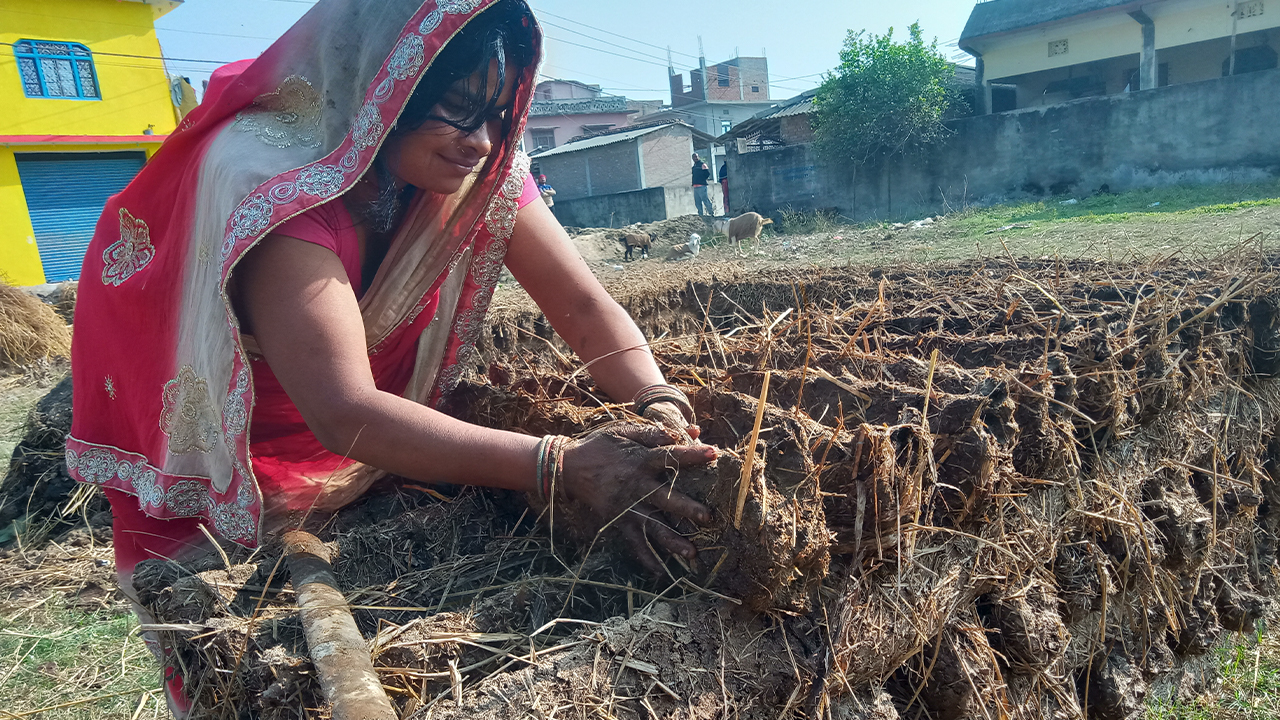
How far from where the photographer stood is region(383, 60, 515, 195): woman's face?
67.5 inches

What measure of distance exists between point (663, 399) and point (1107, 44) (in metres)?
23.3

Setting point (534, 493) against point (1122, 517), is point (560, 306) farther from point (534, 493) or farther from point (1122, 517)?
point (1122, 517)

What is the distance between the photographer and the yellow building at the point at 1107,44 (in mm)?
18141

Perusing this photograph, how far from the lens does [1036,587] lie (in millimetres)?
2049

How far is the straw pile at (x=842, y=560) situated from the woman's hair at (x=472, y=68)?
0.70m

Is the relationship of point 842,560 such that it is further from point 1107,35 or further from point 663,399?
point 1107,35

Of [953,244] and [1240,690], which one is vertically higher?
[953,244]

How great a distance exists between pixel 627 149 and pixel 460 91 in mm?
29751

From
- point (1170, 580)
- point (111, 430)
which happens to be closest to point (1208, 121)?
point (1170, 580)

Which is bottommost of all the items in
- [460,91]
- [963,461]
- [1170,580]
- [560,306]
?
[1170,580]

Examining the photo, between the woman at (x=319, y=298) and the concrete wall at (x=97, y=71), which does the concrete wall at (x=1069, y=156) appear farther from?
the woman at (x=319, y=298)

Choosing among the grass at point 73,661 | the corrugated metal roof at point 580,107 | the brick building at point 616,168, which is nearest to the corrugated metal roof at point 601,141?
the brick building at point 616,168

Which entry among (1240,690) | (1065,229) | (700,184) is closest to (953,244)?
(1065,229)

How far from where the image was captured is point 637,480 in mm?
1438
